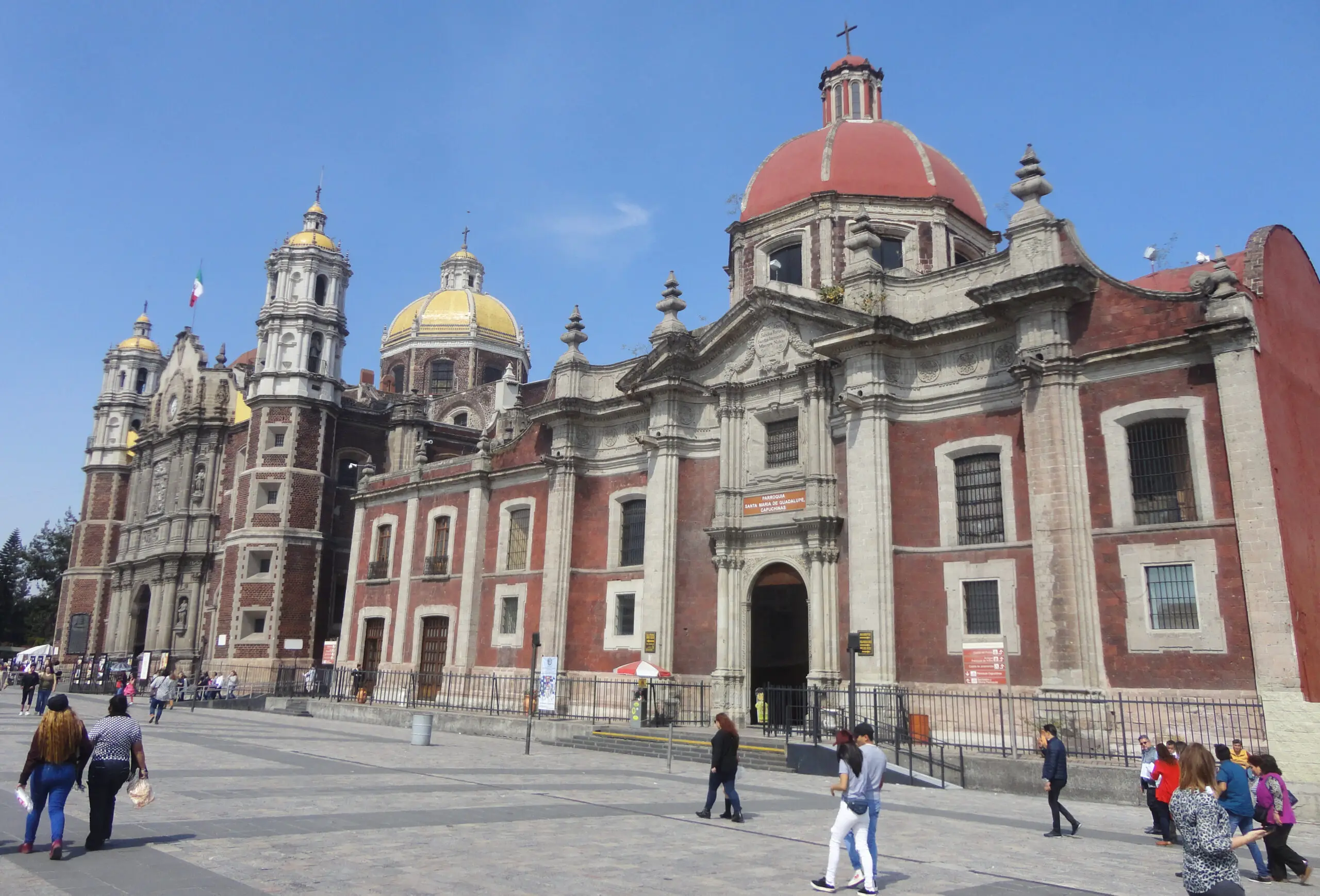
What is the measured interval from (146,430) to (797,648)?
44.3 m

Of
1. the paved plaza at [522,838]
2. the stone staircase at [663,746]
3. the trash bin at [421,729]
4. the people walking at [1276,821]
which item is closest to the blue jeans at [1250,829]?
the people walking at [1276,821]

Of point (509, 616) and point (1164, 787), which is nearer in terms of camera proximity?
point (1164, 787)

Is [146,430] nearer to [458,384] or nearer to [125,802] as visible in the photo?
[458,384]

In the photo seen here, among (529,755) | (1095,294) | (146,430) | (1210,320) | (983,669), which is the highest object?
(146,430)

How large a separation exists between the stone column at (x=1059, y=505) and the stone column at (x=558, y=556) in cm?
1447

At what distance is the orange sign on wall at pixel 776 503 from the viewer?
2492 centimetres

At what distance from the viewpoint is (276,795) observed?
1223cm

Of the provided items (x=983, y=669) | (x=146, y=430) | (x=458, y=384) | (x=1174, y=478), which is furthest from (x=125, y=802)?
(x=146, y=430)

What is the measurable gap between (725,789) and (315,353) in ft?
130

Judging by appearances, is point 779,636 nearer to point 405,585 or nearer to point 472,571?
point 472,571

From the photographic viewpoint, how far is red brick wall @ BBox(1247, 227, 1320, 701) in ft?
58.5

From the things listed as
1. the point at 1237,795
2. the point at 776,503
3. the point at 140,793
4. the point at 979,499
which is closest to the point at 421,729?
the point at 776,503

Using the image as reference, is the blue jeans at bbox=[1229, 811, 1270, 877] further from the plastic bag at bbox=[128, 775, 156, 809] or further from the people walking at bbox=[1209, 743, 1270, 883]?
the plastic bag at bbox=[128, 775, 156, 809]

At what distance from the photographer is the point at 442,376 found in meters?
58.5
